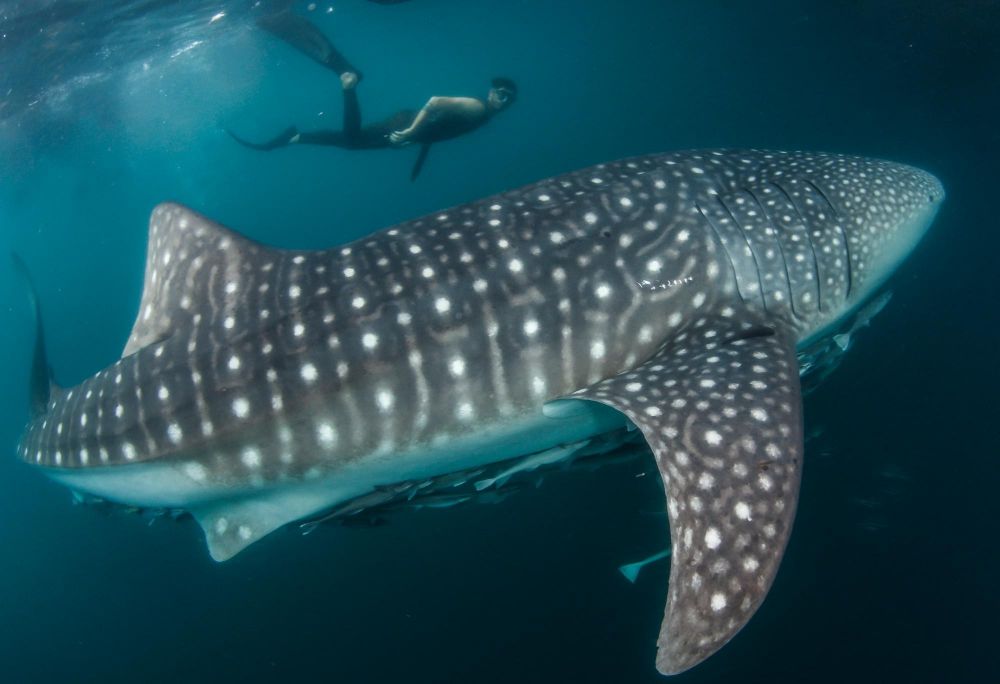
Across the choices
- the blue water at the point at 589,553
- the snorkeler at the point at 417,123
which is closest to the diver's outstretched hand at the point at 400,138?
the snorkeler at the point at 417,123

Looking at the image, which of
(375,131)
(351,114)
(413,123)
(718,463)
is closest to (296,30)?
(375,131)

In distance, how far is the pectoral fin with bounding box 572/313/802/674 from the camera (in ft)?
8.23

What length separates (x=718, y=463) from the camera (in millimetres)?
2910

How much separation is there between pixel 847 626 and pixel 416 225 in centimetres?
605

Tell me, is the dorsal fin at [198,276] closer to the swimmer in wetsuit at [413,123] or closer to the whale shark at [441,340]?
the whale shark at [441,340]

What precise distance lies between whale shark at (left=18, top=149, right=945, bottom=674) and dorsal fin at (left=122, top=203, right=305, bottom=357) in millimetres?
15

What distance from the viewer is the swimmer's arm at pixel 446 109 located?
12.5 meters

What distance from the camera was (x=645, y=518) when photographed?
7668 millimetres

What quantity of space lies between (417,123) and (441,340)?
1012 centimetres

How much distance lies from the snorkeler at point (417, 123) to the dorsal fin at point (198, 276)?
8.79 m

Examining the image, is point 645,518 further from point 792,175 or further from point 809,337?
point 792,175

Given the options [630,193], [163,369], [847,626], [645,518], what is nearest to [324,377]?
[163,369]

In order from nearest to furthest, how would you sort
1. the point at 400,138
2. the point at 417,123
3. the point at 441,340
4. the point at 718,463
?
1. the point at 718,463
2. the point at 441,340
3. the point at 417,123
4. the point at 400,138

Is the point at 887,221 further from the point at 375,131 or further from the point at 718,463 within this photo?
the point at 375,131
